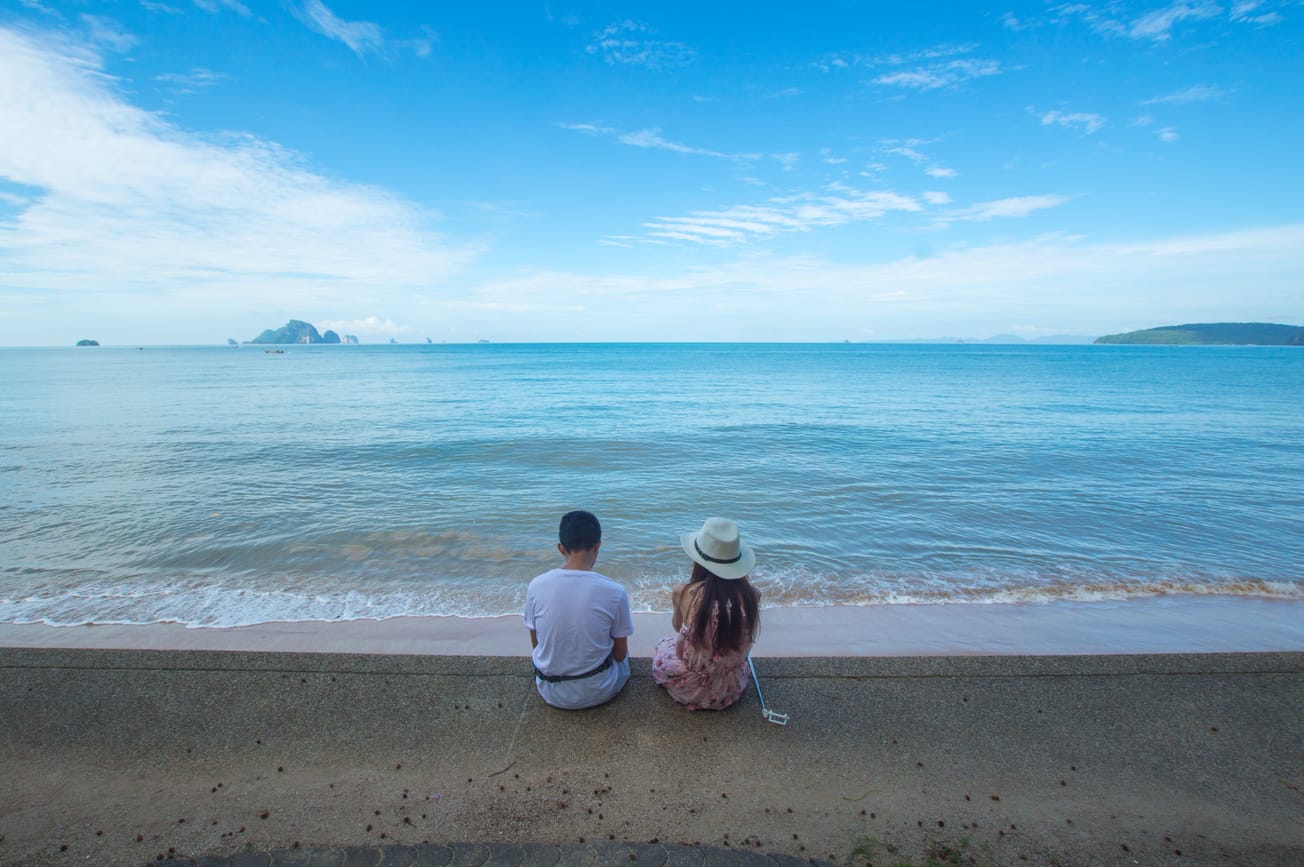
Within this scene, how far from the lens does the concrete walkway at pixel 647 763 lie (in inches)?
118

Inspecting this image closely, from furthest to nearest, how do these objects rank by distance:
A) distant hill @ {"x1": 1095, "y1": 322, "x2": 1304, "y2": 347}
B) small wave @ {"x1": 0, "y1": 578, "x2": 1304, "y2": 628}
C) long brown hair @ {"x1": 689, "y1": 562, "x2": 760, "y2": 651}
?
distant hill @ {"x1": 1095, "y1": 322, "x2": 1304, "y2": 347} < small wave @ {"x1": 0, "y1": 578, "x2": 1304, "y2": 628} < long brown hair @ {"x1": 689, "y1": 562, "x2": 760, "y2": 651}

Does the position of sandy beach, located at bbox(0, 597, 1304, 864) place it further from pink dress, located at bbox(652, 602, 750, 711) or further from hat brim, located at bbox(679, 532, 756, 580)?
hat brim, located at bbox(679, 532, 756, 580)

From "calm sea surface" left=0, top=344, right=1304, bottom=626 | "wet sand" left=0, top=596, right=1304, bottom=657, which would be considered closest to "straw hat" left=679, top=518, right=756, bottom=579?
"wet sand" left=0, top=596, right=1304, bottom=657

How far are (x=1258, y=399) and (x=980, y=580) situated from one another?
4052 centimetres

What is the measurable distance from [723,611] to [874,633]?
340 cm

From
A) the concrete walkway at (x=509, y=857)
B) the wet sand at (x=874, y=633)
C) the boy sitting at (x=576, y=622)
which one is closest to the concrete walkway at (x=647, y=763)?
A: the concrete walkway at (x=509, y=857)

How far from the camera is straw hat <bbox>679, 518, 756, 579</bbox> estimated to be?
363 cm

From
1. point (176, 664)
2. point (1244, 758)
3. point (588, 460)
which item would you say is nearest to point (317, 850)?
point (176, 664)

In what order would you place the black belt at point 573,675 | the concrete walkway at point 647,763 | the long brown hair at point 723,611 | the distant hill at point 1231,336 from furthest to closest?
the distant hill at point 1231,336, the black belt at point 573,675, the long brown hair at point 723,611, the concrete walkway at point 647,763

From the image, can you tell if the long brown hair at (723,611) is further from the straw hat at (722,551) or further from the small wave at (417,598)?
the small wave at (417,598)

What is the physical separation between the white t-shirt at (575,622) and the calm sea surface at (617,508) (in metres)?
3.37

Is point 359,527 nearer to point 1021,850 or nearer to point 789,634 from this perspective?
point 789,634

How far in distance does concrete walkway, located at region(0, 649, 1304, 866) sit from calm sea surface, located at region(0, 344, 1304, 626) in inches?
114

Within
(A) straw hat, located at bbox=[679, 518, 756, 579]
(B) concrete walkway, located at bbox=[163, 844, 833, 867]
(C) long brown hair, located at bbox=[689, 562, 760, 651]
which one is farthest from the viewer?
(C) long brown hair, located at bbox=[689, 562, 760, 651]
